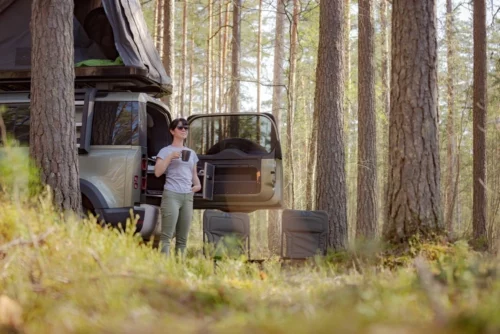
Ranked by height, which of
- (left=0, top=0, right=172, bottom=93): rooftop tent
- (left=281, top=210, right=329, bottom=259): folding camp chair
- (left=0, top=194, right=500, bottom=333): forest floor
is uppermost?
(left=0, top=0, right=172, bottom=93): rooftop tent

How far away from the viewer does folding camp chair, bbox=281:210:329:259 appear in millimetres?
8500

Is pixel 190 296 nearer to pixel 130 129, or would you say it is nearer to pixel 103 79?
pixel 130 129

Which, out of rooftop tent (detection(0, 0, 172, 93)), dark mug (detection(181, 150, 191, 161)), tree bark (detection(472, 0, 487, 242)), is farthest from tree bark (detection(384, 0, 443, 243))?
tree bark (detection(472, 0, 487, 242))

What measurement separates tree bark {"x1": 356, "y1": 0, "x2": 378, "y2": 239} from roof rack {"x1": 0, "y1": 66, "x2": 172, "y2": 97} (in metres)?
5.64

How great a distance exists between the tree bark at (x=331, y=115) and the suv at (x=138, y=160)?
1.31 metres

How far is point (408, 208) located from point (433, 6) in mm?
2142

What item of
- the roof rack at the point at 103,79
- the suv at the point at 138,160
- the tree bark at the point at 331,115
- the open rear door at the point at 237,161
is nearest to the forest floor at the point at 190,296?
the suv at the point at 138,160

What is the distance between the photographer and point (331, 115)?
1016 centimetres

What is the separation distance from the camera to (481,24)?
13617 millimetres

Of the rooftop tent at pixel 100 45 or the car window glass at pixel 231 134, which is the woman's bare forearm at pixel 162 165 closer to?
the rooftop tent at pixel 100 45

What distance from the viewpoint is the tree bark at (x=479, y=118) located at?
1288 cm

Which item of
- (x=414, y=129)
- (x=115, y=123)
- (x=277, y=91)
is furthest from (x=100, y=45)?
(x=277, y=91)

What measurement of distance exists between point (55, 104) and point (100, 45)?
2402mm

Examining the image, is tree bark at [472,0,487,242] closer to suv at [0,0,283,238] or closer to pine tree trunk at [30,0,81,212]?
suv at [0,0,283,238]
